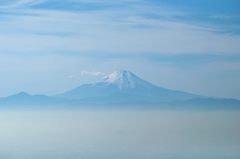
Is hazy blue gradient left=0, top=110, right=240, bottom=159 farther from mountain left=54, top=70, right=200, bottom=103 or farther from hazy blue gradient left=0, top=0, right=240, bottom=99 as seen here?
hazy blue gradient left=0, top=0, right=240, bottom=99

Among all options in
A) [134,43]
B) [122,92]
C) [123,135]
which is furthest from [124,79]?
[123,135]

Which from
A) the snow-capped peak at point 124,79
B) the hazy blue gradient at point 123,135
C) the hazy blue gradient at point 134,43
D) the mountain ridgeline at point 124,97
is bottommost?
the hazy blue gradient at point 123,135

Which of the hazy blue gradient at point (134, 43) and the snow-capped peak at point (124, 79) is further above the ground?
the hazy blue gradient at point (134, 43)

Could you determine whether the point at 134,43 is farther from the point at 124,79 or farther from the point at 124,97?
the point at 124,97

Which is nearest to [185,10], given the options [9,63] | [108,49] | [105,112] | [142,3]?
[142,3]

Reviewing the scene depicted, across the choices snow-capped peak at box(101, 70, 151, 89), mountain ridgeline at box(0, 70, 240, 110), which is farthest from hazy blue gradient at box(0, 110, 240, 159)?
snow-capped peak at box(101, 70, 151, 89)

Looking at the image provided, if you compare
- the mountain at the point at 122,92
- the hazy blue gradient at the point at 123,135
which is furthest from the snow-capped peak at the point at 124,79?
the hazy blue gradient at the point at 123,135

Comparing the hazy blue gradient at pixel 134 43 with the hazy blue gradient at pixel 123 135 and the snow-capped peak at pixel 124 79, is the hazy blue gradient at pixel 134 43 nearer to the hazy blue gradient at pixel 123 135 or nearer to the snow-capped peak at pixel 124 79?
the snow-capped peak at pixel 124 79
